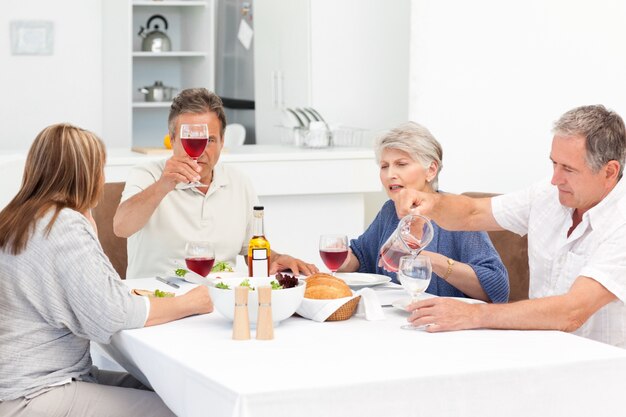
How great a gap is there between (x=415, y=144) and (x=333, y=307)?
809 mm

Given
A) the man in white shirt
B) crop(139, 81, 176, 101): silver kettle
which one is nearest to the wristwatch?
the man in white shirt

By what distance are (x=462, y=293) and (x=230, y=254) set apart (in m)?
0.79

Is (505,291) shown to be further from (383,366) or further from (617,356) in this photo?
(383,366)

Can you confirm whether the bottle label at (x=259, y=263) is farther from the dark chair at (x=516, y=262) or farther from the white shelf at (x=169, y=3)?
the white shelf at (x=169, y=3)

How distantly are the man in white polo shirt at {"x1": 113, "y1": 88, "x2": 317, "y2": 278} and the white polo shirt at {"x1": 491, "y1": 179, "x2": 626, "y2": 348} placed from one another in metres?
0.76

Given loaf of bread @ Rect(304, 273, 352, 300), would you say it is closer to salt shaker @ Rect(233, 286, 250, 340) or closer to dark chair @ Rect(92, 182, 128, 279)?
salt shaker @ Rect(233, 286, 250, 340)

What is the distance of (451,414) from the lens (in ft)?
5.74

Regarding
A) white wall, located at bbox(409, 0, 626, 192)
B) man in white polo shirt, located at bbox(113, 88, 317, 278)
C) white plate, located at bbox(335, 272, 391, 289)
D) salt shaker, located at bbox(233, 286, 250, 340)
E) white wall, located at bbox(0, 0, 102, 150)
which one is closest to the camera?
salt shaker, located at bbox(233, 286, 250, 340)

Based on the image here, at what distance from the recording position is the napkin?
86.7 inches

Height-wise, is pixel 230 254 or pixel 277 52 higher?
pixel 277 52

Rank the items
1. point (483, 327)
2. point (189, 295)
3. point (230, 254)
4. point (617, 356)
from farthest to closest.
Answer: point (230, 254), point (189, 295), point (483, 327), point (617, 356)

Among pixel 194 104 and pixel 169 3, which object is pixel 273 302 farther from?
pixel 169 3

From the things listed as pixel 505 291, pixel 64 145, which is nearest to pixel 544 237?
pixel 505 291

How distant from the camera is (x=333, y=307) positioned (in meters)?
2.20
